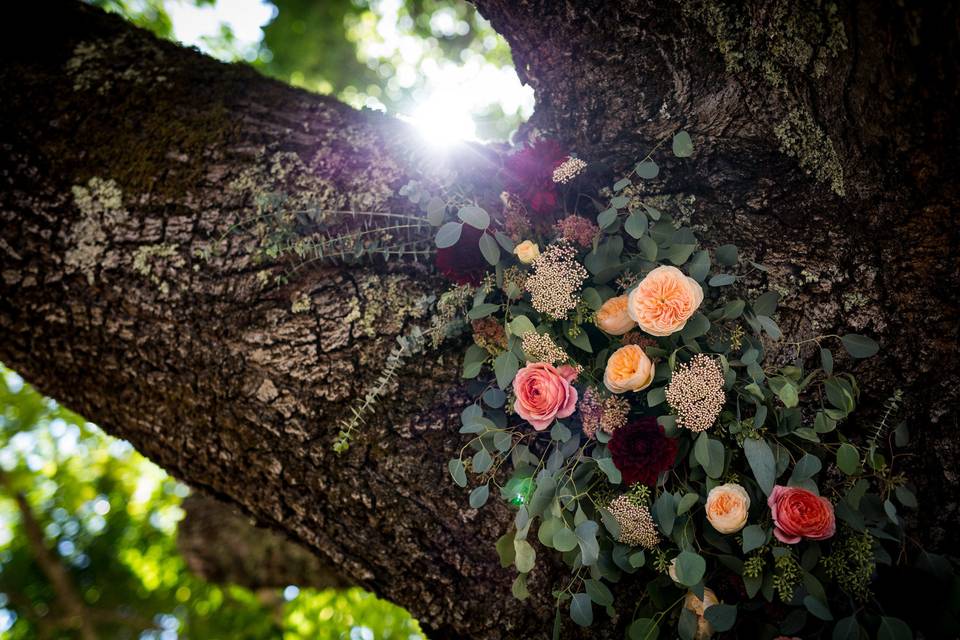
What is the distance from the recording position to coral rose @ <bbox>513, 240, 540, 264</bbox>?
135 cm

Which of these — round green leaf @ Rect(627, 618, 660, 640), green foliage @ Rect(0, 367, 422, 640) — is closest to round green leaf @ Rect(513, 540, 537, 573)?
round green leaf @ Rect(627, 618, 660, 640)

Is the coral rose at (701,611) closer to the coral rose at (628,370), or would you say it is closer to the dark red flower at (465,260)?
the coral rose at (628,370)

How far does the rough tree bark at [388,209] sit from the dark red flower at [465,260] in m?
0.12

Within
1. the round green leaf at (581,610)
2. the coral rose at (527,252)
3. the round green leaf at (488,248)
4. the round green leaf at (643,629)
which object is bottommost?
the round green leaf at (581,610)

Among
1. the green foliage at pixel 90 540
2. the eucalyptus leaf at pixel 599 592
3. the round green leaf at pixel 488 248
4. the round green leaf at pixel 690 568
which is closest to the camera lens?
Answer: the round green leaf at pixel 690 568

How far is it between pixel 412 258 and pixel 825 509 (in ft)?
3.55

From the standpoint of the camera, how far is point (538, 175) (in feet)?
4.68

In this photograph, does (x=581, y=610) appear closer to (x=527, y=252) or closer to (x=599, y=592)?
(x=599, y=592)

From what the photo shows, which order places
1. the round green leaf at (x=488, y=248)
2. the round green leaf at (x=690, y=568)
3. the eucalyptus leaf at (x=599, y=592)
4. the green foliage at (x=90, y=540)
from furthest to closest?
the green foliage at (x=90, y=540) → the round green leaf at (x=488, y=248) → the eucalyptus leaf at (x=599, y=592) → the round green leaf at (x=690, y=568)

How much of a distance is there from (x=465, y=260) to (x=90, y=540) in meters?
6.82

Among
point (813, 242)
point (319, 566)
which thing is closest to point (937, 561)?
point (813, 242)

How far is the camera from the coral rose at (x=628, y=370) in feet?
4.00

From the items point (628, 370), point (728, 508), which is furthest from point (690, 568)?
point (628, 370)

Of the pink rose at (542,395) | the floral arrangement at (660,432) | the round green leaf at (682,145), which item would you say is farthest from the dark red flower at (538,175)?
the pink rose at (542,395)
